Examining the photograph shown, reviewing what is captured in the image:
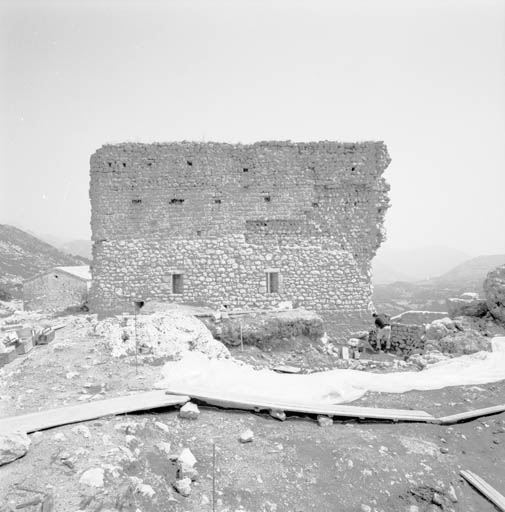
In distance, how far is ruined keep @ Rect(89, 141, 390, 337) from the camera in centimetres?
1255

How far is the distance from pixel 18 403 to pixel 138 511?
338cm

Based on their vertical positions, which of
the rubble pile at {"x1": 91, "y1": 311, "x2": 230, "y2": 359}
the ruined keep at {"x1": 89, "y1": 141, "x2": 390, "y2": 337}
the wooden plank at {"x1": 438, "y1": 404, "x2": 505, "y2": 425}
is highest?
the ruined keep at {"x1": 89, "y1": 141, "x2": 390, "y2": 337}

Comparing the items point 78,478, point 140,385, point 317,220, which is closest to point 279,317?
point 317,220

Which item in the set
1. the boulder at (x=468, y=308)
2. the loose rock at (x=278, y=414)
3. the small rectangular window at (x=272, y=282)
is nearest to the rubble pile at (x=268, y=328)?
the small rectangular window at (x=272, y=282)

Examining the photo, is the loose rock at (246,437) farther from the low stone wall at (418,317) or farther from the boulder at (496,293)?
the low stone wall at (418,317)

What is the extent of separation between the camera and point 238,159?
12633mm

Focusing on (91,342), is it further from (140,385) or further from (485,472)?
(485,472)

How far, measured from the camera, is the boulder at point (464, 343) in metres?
11.2

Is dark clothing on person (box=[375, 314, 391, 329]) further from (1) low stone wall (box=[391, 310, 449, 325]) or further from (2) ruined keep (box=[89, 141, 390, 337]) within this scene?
(1) low stone wall (box=[391, 310, 449, 325])

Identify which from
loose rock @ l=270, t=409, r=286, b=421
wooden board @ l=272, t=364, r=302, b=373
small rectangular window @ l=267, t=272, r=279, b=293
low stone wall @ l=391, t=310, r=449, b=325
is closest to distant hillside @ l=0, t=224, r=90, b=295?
small rectangular window @ l=267, t=272, r=279, b=293

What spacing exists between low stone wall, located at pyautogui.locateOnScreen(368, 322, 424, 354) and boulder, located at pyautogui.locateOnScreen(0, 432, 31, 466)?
1046 centimetres

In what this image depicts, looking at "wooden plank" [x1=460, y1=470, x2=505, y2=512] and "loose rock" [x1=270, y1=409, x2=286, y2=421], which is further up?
"loose rock" [x1=270, y1=409, x2=286, y2=421]

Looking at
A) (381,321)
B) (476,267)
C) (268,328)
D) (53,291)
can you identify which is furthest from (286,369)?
(476,267)

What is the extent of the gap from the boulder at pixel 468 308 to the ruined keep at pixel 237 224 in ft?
12.5
